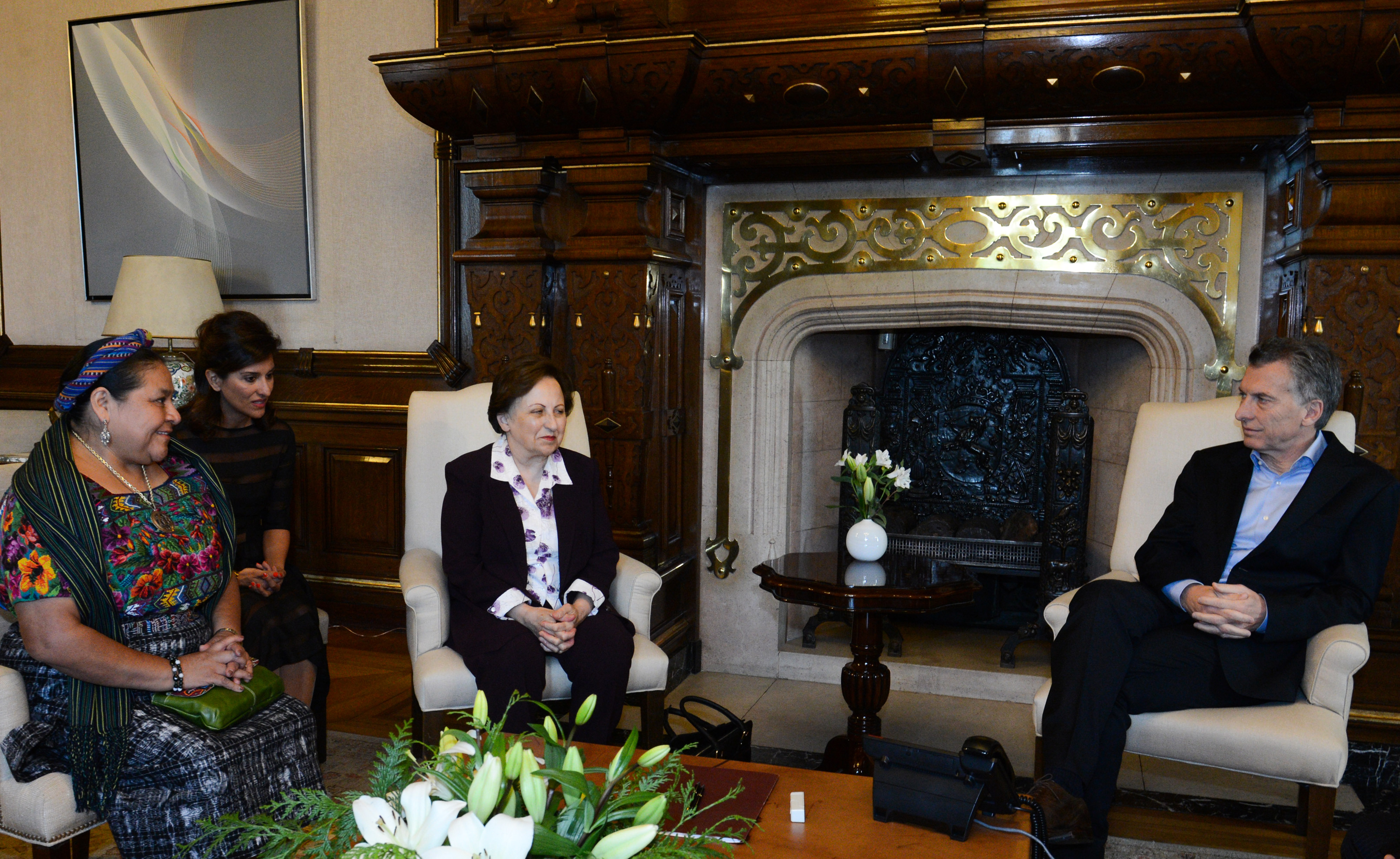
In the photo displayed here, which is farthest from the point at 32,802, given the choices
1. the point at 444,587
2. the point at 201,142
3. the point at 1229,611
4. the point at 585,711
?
→ the point at 201,142

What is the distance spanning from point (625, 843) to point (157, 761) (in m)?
1.38

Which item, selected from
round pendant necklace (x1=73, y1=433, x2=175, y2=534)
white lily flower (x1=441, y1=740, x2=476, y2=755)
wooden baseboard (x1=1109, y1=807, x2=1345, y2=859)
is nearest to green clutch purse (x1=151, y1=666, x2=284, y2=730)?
round pendant necklace (x1=73, y1=433, x2=175, y2=534)

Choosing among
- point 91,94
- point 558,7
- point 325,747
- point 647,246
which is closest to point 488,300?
point 647,246

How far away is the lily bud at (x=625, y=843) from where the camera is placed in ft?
3.05

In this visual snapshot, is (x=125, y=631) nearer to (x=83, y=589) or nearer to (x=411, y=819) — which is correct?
(x=83, y=589)

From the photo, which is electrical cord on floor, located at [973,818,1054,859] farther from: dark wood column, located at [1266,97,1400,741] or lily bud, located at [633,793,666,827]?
dark wood column, located at [1266,97,1400,741]

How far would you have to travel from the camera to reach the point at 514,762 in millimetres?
960

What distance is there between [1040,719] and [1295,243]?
1638 millimetres

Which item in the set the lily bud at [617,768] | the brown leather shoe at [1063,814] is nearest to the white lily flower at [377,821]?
the lily bud at [617,768]

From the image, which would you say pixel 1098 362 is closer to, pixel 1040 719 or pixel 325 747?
pixel 1040 719

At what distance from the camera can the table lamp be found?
3547mm

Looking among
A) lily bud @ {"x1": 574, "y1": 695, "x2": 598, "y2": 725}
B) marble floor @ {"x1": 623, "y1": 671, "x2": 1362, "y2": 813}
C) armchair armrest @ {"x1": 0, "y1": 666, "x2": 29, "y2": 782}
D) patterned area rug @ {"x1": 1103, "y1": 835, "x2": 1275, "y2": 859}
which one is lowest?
marble floor @ {"x1": 623, "y1": 671, "x2": 1362, "y2": 813}

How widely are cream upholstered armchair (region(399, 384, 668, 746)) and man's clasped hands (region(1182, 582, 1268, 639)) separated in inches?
50.8

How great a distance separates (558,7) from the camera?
10.8ft
